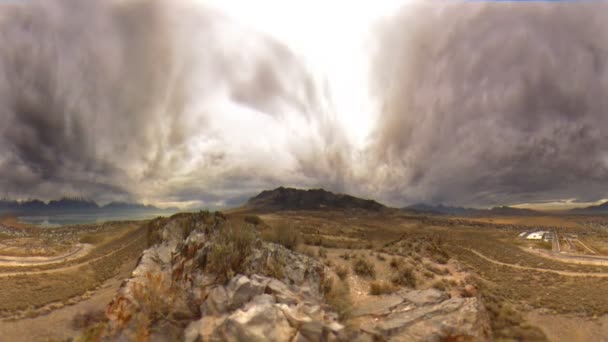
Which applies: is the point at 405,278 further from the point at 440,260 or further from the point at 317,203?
the point at 317,203

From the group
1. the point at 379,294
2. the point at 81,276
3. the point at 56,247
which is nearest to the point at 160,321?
the point at 379,294

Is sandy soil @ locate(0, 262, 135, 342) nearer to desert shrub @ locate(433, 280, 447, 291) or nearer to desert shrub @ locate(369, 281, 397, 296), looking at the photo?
desert shrub @ locate(369, 281, 397, 296)

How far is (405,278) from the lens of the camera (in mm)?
14930

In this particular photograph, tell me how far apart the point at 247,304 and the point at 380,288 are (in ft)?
22.3

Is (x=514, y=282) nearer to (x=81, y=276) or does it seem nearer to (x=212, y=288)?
(x=212, y=288)

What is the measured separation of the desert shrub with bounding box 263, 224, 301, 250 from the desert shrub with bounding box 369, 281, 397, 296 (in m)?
5.05

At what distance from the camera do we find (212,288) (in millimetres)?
10727

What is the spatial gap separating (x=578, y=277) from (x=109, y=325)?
1515 inches

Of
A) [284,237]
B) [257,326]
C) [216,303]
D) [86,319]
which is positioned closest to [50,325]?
[86,319]

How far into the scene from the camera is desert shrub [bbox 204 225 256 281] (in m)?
11.3

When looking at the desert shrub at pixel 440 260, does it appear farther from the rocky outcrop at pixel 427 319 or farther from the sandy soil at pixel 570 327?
the rocky outcrop at pixel 427 319

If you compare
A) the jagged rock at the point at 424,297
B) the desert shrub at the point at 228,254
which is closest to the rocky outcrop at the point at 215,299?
the desert shrub at the point at 228,254

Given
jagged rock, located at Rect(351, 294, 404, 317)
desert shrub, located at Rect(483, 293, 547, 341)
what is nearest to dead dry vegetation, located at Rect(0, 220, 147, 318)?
jagged rock, located at Rect(351, 294, 404, 317)

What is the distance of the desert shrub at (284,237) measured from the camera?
1602 centimetres
